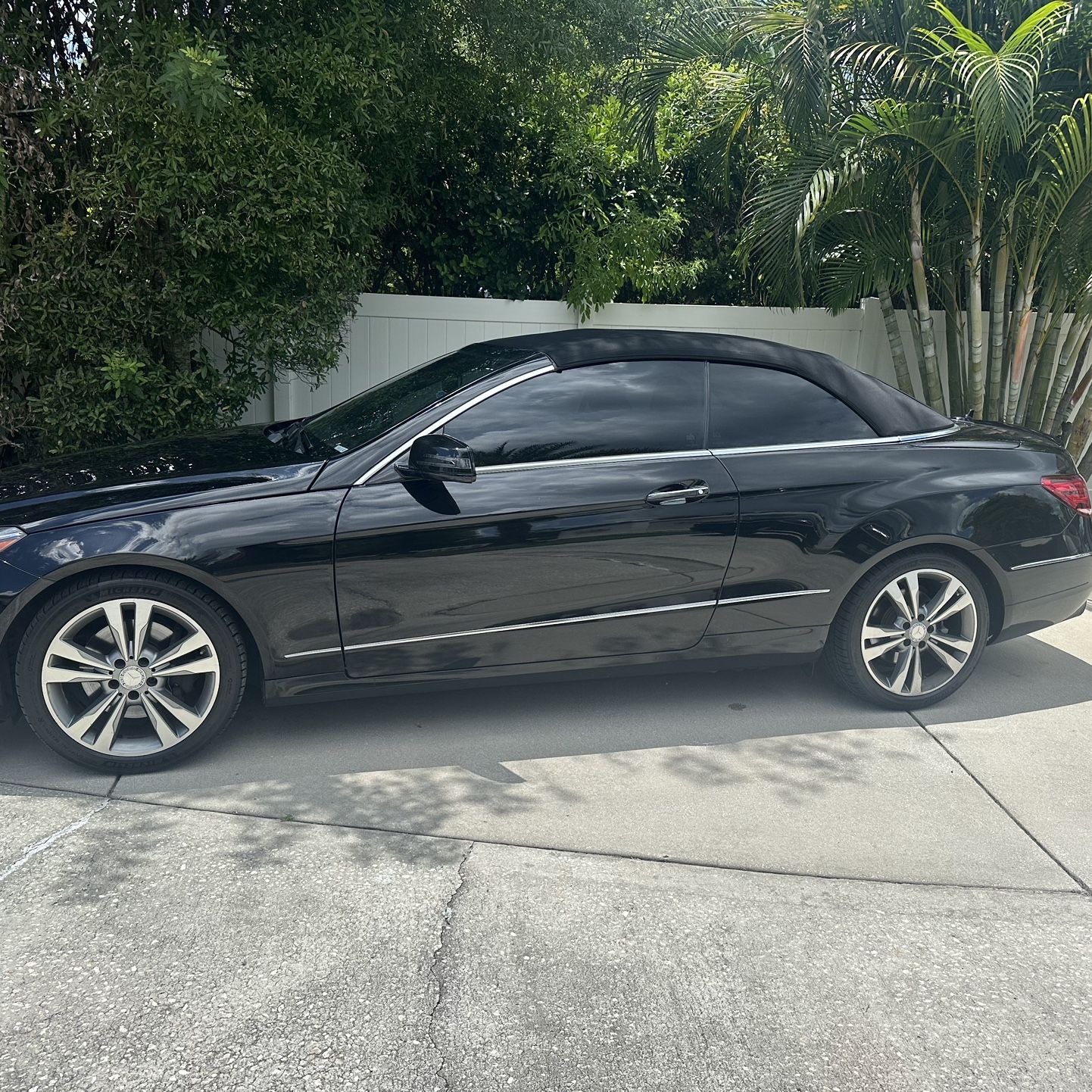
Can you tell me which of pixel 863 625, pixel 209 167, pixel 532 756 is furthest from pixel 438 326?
pixel 532 756

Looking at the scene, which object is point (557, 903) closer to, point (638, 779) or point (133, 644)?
point (638, 779)

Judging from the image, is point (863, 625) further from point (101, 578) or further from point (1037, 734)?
point (101, 578)

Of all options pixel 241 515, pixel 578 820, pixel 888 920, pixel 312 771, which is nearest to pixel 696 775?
pixel 578 820

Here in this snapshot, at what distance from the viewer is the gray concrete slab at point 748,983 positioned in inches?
102

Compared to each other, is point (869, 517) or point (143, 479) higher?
point (143, 479)

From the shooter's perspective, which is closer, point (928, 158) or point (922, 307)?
point (928, 158)

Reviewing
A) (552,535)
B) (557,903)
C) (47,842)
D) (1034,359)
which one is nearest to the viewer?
(557,903)

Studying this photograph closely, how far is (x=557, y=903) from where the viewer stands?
3.24 m

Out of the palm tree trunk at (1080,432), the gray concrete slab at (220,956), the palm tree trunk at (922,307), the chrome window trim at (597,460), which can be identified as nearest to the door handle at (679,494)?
the chrome window trim at (597,460)

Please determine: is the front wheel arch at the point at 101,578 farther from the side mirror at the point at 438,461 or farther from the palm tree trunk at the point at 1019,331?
the palm tree trunk at the point at 1019,331

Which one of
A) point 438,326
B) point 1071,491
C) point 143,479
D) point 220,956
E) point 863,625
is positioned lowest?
point 220,956

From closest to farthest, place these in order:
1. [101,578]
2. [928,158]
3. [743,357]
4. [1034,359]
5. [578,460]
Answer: [101,578]
[578,460]
[743,357]
[928,158]
[1034,359]

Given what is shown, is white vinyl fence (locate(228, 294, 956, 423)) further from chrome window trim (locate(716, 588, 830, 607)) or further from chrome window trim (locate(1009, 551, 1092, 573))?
chrome window trim (locate(716, 588, 830, 607))

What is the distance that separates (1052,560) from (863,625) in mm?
977
